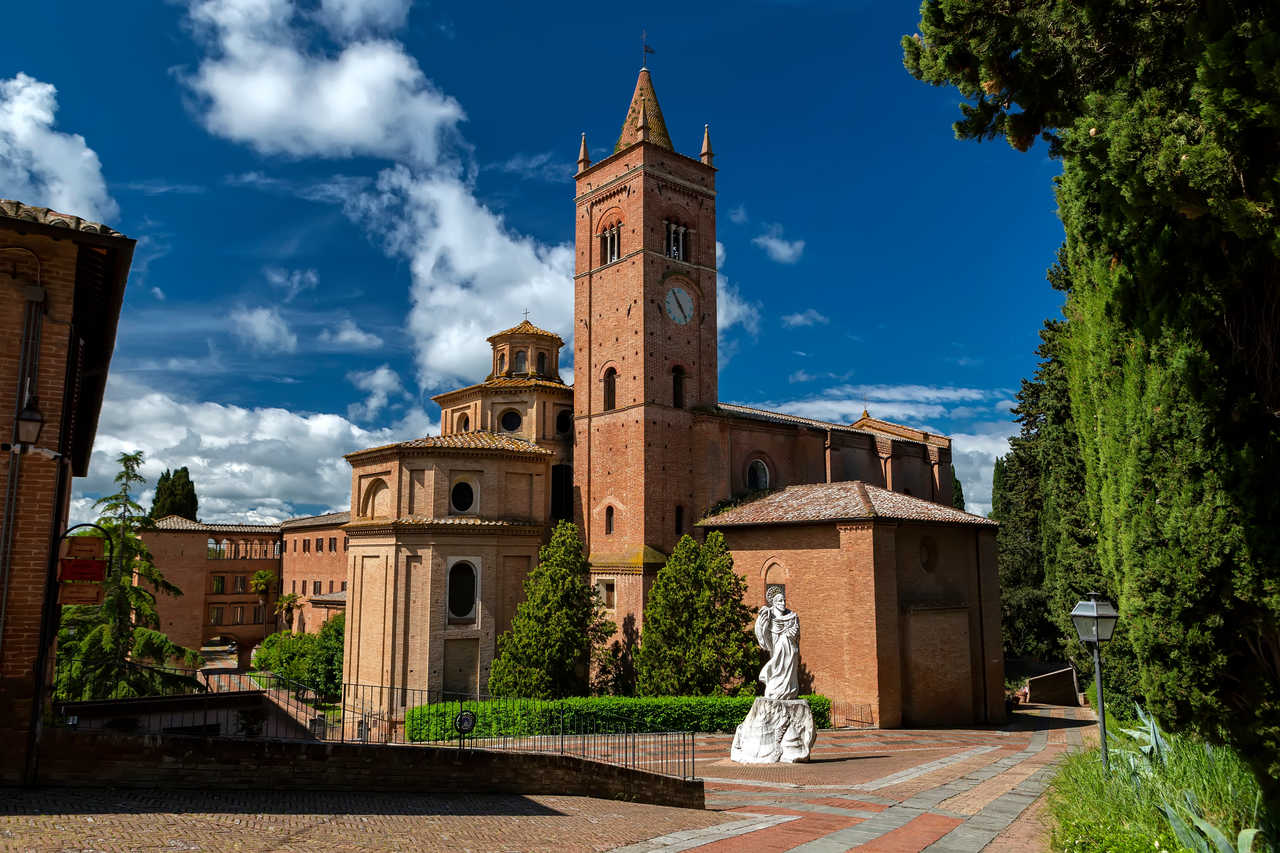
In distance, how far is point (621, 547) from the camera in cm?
2970

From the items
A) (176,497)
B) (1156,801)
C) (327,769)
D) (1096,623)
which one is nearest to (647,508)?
(1096,623)

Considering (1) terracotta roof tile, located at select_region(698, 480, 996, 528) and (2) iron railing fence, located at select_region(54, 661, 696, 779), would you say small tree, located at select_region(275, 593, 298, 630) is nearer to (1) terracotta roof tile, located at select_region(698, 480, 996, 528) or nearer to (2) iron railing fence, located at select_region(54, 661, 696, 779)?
(2) iron railing fence, located at select_region(54, 661, 696, 779)

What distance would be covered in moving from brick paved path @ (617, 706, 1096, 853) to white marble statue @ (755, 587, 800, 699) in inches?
68.4

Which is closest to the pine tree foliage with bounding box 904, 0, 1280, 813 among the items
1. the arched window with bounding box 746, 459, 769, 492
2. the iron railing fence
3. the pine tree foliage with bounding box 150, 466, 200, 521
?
the iron railing fence

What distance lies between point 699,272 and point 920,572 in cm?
1444

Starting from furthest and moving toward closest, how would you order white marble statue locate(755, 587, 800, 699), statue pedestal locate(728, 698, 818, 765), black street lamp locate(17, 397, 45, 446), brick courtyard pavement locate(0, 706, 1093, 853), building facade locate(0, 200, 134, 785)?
white marble statue locate(755, 587, 800, 699), statue pedestal locate(728, 698, 818, 765), building facade locate(0, 200, 134, 785), black street lamp locate(17, 397, 45, 446), brick courtyard pavement locate(0, 706, 1093, 853)

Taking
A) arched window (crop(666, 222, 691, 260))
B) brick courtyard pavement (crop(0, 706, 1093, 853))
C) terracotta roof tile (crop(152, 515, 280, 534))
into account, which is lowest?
brick courtyard pavement (crop(0, 706, 1093, 853))

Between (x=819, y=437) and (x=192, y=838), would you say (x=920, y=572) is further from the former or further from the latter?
(x=192, y=838)

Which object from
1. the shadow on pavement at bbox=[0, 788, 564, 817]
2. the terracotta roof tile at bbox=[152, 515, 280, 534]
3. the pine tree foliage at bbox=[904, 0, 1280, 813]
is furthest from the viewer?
the terracotta roof tile at bbox=[152, 515, 280, 534]

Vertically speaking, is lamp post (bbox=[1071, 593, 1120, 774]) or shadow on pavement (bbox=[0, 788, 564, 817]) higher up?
lamp post (bbox=[1071, 593, 1120, 774])

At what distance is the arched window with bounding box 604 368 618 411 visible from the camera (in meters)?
31.6

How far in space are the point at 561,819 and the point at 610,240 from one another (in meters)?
25.9

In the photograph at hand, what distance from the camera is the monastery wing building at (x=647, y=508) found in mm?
25359

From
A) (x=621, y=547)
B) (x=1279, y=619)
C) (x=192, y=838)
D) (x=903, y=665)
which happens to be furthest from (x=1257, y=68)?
(x=621, y=547)
